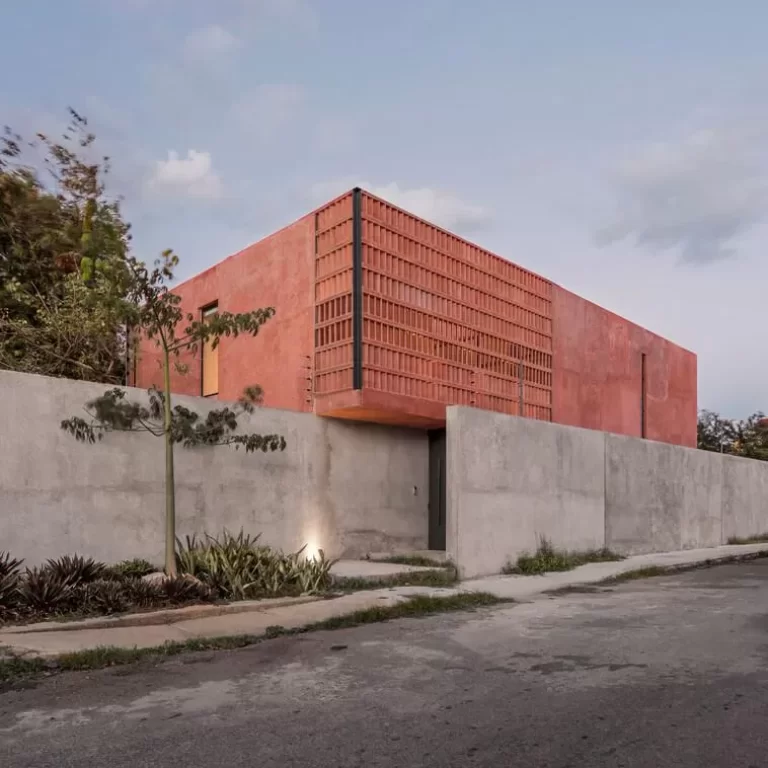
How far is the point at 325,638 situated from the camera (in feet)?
27.4

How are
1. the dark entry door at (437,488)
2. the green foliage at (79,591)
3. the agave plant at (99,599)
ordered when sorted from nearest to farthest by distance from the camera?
the green foliage at (79,591) → the agave plant at (99,599) → the dark entry door at (437,488)

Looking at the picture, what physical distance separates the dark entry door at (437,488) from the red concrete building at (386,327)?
72cm

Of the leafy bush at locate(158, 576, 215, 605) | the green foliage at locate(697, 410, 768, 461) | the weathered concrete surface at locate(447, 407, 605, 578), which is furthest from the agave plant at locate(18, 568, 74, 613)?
the green foliage at locate(697, 410, 768, 461)

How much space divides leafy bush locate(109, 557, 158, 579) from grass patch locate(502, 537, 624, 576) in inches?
255

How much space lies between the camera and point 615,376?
22.1 meters

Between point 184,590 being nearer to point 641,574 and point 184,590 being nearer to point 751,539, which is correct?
point 641,574

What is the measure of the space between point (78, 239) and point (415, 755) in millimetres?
14629

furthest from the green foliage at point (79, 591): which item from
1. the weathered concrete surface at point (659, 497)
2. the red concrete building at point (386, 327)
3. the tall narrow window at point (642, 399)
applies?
the tall narrow window at point (642, 399)

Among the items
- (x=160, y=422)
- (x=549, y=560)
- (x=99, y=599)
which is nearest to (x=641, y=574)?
(x=549, y=560)

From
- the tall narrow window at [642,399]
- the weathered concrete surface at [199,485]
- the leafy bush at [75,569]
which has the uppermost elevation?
the tall narrow window at [642,399]

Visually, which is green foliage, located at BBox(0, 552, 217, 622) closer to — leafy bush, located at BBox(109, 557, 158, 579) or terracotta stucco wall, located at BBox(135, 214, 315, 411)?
leafy bush, located at BBox(109, 557, 158, 579)

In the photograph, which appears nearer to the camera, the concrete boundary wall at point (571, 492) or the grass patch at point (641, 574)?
the concrete boundary wall at point (571, 492)

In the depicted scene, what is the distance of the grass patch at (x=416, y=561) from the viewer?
13290 millimetres

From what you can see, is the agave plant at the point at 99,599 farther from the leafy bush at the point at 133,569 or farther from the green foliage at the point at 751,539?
the green foliage at the point at 751,539
